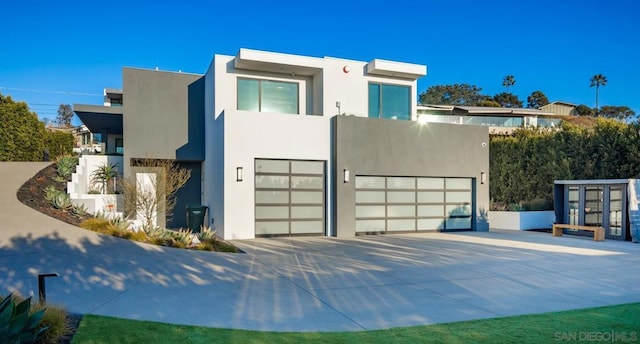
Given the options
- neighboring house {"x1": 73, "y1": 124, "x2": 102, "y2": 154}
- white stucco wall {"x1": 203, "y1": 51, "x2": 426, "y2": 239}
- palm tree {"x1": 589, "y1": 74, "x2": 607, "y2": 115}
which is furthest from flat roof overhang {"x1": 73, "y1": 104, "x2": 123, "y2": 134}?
palm tree {"x1": 589, "y1": 74, "x2": 607, "y2": 115}

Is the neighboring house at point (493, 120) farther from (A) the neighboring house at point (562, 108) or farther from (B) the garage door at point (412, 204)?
(A) the neighboring house at point (562, 108)

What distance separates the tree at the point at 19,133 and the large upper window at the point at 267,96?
16.6 m

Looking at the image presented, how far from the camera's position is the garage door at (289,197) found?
1369 cm

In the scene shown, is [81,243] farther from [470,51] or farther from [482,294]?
[470,51]

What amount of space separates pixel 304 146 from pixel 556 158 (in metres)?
12.1

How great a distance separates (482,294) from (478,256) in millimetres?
3871

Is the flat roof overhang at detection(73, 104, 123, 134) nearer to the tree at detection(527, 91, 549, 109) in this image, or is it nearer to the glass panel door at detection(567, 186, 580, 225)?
the glass panel door at detection(567, 186, 580, 225)

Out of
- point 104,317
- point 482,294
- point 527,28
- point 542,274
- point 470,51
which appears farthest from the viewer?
point 470,51

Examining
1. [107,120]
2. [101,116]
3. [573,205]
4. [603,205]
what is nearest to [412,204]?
[573,205]

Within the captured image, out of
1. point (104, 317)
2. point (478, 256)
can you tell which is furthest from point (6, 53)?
point (478, 256)

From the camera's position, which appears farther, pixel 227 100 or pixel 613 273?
pixel 227 100

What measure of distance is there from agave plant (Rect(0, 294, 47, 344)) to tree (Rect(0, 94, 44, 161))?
24712 millimetres

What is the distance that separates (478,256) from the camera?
33.2 feet

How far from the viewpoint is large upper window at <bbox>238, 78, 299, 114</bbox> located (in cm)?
1577
